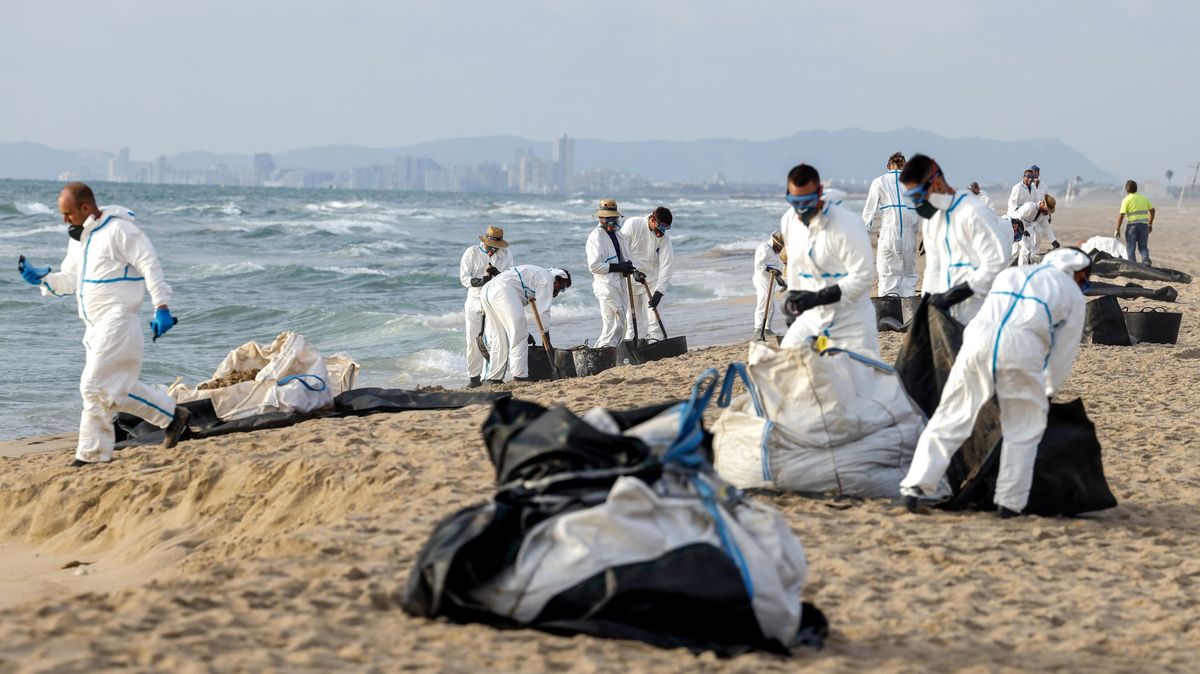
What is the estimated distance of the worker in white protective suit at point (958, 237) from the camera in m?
6.73

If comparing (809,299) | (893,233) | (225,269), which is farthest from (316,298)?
(809,299)

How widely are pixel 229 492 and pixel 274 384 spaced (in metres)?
1.89

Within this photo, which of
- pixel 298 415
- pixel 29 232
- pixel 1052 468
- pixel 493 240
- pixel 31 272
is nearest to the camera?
pixel 1052 468

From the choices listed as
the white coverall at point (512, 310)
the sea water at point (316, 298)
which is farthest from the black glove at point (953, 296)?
the white coverall at point (512, 310)

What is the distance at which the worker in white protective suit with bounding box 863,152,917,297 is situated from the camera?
42.4 ft

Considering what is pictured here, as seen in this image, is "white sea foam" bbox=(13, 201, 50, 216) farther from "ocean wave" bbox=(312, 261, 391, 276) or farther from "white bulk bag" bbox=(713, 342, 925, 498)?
"white bulk bag" bbox=(713, 342, 925, 498)

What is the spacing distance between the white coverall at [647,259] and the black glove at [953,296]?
6102 mm

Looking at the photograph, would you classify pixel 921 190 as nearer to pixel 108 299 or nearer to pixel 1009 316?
pixel 1009 316

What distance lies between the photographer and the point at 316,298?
23641 millimetres

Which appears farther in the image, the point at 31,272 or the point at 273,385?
the point at 273,385

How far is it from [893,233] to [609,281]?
3.05m

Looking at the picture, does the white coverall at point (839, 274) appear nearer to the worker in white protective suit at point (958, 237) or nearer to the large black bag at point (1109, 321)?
the worker in white protective suit at point (958, 237)

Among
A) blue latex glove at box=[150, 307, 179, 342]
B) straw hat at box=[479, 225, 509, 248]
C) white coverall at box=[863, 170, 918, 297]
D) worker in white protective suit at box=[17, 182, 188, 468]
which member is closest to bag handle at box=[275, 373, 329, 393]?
worker in white protective suit at box=[17, 182, 188, 468]

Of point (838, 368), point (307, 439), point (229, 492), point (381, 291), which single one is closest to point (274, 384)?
point (307, 439)
